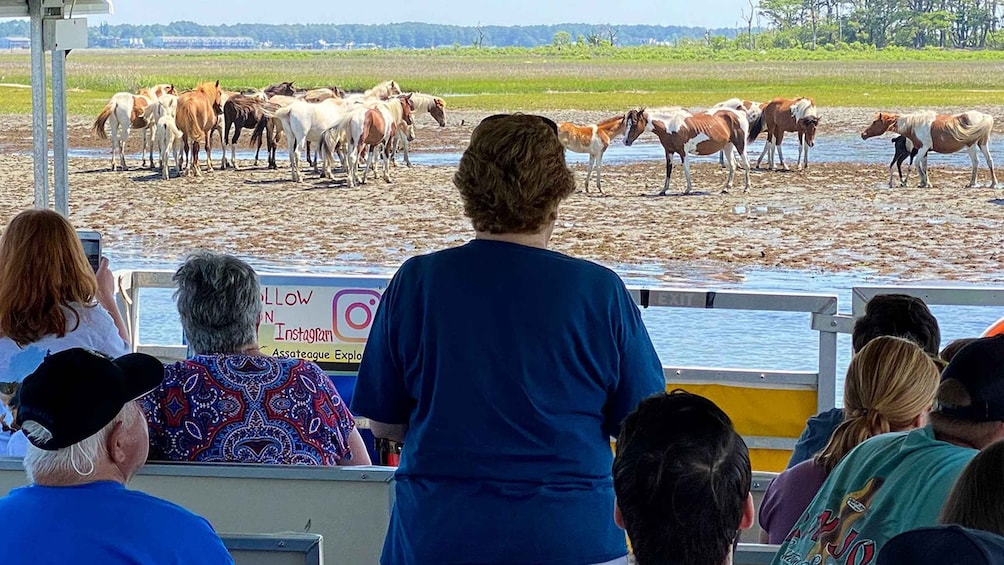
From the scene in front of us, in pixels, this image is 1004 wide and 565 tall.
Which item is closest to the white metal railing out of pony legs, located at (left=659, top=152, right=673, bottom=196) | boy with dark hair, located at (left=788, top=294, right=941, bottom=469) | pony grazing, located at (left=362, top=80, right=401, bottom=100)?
boy with dark hair, located at (left=788, top=294, right=941, bottom=469)

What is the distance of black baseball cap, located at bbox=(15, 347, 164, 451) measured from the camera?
4.41 feet

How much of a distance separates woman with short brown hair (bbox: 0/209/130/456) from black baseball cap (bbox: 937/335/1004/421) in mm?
1496

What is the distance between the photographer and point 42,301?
89.4 inches

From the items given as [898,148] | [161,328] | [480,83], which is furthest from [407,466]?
[480,83]

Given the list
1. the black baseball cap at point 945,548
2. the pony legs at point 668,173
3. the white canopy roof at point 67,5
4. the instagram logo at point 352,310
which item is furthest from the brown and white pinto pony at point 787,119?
the black baseball cap at point 945,548

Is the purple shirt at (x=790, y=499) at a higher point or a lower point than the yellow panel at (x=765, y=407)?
higher

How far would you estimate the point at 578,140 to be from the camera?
18844 millimetres

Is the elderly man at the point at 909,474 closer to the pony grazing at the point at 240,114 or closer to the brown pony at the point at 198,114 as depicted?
the brown pony at the point at 198,114

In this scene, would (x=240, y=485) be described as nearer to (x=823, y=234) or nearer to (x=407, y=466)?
(x=407, y=466)

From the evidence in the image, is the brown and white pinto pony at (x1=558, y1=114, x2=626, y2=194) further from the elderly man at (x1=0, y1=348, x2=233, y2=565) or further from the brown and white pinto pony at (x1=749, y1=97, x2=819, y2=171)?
the elderly man at (x1=0, y1=348, x2=233, y2=565)

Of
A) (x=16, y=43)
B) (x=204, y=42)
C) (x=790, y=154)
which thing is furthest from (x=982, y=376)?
(x=16, y=43)

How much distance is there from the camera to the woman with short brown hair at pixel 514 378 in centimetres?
156

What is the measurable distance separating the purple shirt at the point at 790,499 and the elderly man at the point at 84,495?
842mm

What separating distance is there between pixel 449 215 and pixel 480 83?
10466 millimetres
